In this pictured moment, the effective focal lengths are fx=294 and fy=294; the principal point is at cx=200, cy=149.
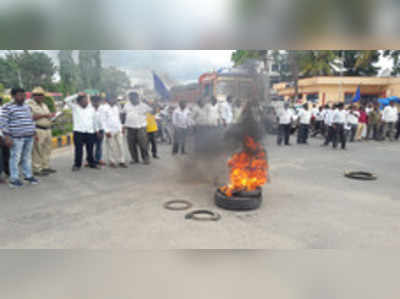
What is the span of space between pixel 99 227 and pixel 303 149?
29.0 feet

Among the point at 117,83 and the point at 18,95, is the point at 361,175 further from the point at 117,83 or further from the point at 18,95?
the point at 117,83

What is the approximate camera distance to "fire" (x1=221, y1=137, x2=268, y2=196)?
470 centimetres

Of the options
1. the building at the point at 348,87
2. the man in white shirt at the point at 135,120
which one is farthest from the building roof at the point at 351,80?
the man in white shirt at the point at 135,120

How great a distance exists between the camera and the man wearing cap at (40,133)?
21.0 ft

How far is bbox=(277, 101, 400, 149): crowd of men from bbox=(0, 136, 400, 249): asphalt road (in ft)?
14.1

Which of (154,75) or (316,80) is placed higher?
(316,80)

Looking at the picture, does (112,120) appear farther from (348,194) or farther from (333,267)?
(333,267)

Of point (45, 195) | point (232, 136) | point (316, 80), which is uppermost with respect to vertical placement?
point (316, 80)

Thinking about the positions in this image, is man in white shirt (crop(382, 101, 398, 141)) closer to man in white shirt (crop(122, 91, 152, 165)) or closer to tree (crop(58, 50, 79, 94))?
man in white shirt (crop(122, 91, 152, 165))

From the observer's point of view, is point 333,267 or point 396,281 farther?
point 333,267

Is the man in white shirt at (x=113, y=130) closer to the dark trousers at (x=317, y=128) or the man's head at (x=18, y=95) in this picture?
the man's head at (x=18, y=95)

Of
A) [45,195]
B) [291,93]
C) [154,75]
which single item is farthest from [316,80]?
[45,195]

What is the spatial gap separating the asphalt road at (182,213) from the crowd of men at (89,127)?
0.53 meters

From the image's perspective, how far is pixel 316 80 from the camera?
81.7 ft
